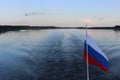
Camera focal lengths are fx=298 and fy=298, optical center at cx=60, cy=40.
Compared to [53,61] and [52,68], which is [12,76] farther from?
[53,61]

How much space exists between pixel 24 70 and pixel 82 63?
5.50 metres

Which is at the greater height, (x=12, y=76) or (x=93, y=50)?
(x=93, y=50)

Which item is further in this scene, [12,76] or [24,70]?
[24,70]

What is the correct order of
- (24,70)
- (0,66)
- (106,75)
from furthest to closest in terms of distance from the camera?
(0,66)
(24,70)
(106,75)

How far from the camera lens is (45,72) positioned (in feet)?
71.1

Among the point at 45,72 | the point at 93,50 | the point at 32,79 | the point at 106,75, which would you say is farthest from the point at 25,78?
the point at 93,50

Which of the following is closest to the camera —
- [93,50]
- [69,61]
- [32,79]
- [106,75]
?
[93,50]

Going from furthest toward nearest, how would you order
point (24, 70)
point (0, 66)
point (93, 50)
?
point (0, 66)
point (24, 70)
point (93, 50)

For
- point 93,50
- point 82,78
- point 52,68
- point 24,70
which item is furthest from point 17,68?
point 93,50

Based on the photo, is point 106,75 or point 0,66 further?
point 0,66

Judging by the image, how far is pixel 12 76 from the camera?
20188 mm

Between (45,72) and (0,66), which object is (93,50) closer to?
(45,72)

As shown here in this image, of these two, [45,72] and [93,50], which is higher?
[93,50]

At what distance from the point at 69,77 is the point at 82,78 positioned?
35.2 inches
